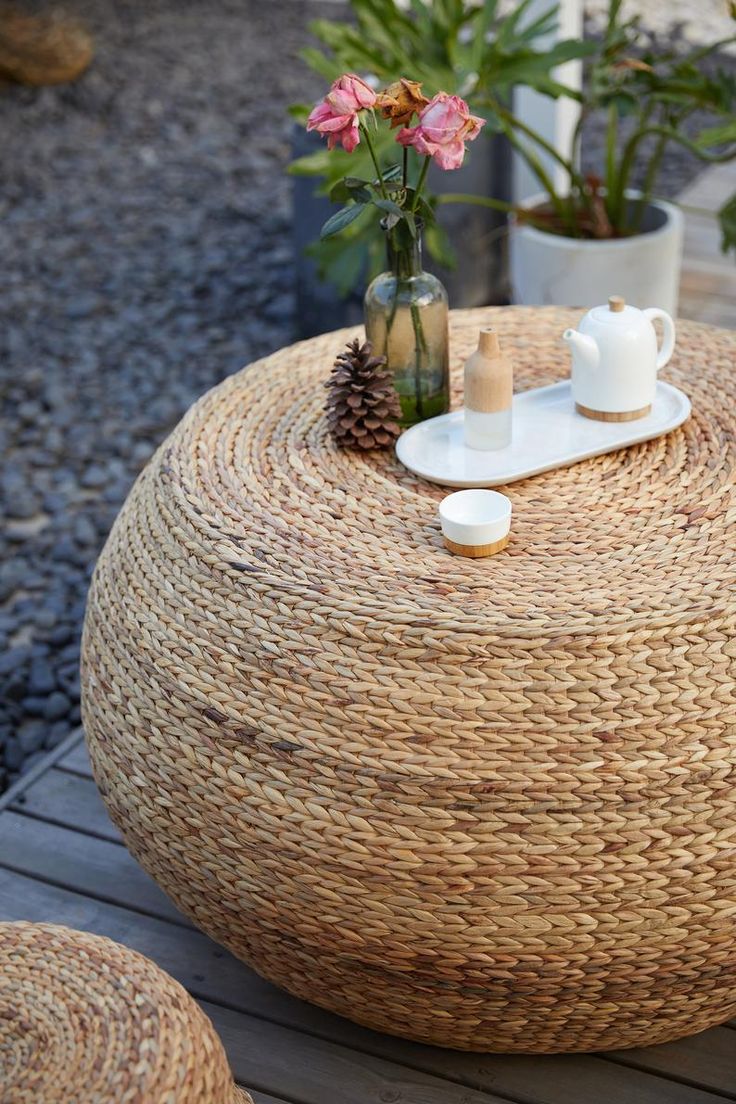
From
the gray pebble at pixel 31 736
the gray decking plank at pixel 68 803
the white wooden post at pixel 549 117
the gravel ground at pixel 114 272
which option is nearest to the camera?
the gray decking plank at pixel 68 803

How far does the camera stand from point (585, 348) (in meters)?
1.50

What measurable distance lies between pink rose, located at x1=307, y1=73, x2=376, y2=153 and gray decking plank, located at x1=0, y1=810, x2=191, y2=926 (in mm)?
931

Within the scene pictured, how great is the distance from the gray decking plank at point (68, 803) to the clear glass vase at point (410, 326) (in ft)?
2.30

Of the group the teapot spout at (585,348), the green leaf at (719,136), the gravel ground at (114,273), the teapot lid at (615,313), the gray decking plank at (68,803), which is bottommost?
the gray decking plank at (68,803)

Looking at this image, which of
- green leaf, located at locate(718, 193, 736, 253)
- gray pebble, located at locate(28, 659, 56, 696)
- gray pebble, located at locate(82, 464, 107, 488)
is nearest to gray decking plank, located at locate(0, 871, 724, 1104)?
gray pebble, located at locate(28, 659, 56, 696)

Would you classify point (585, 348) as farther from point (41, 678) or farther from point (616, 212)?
point (616, 212)

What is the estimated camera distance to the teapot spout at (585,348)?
59.0 inches

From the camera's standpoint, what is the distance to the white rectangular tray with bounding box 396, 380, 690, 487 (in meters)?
1.46

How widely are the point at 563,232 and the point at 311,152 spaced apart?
23.0 inches

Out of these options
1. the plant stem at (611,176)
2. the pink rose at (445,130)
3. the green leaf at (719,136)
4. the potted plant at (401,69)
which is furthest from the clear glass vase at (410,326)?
the plant stem at (611,176)

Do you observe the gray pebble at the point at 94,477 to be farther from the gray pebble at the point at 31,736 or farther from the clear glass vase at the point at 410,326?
the clear glass vase at the point at 410,326

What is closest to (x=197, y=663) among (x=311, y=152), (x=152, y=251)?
(x=311, y=152)

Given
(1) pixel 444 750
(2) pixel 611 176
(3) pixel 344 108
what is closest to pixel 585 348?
(3) pixel 344 108

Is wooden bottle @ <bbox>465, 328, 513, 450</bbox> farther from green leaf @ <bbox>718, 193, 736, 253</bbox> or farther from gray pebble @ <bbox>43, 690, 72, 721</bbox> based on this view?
green leaf @ <bbox>718, 193, 736, 253</bbox>
